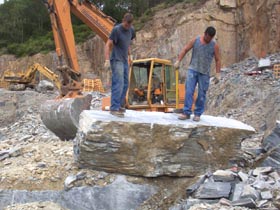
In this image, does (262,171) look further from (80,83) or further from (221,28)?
(221,28)

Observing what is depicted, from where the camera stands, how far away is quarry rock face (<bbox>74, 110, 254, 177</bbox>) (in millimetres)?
5469

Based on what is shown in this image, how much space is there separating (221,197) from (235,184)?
0.30m

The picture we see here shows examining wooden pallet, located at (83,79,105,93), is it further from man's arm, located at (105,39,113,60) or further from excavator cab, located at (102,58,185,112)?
man's arm, located at (105,39,113,60)

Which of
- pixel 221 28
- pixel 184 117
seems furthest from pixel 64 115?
pixel 221 28

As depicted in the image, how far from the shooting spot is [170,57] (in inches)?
904

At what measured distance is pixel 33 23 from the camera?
34.6m

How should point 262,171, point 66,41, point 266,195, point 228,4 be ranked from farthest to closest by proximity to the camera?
point 228,4 < point 66,41 < point 262,171 < point 266,195

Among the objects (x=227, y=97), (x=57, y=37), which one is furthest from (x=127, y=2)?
(x=57, y=37)

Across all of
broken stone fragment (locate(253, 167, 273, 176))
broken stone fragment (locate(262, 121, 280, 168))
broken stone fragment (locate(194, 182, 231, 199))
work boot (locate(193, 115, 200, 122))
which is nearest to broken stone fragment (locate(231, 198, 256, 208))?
broken stone fragment (locate(194, 182, 231, 199))

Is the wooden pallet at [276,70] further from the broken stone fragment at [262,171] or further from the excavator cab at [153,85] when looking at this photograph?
the broken stone fragment at [262,171]

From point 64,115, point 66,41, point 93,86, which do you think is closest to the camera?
Answer: point 64,115

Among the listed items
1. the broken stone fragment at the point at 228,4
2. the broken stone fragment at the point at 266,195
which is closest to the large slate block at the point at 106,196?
the broken stone fragment at the point at 266,195

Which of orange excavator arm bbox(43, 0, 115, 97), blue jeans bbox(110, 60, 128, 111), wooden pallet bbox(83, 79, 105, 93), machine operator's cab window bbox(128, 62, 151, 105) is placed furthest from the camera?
wooden pallet bbox(83, 79, 105, 93)

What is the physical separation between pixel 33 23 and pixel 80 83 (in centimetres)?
2627
